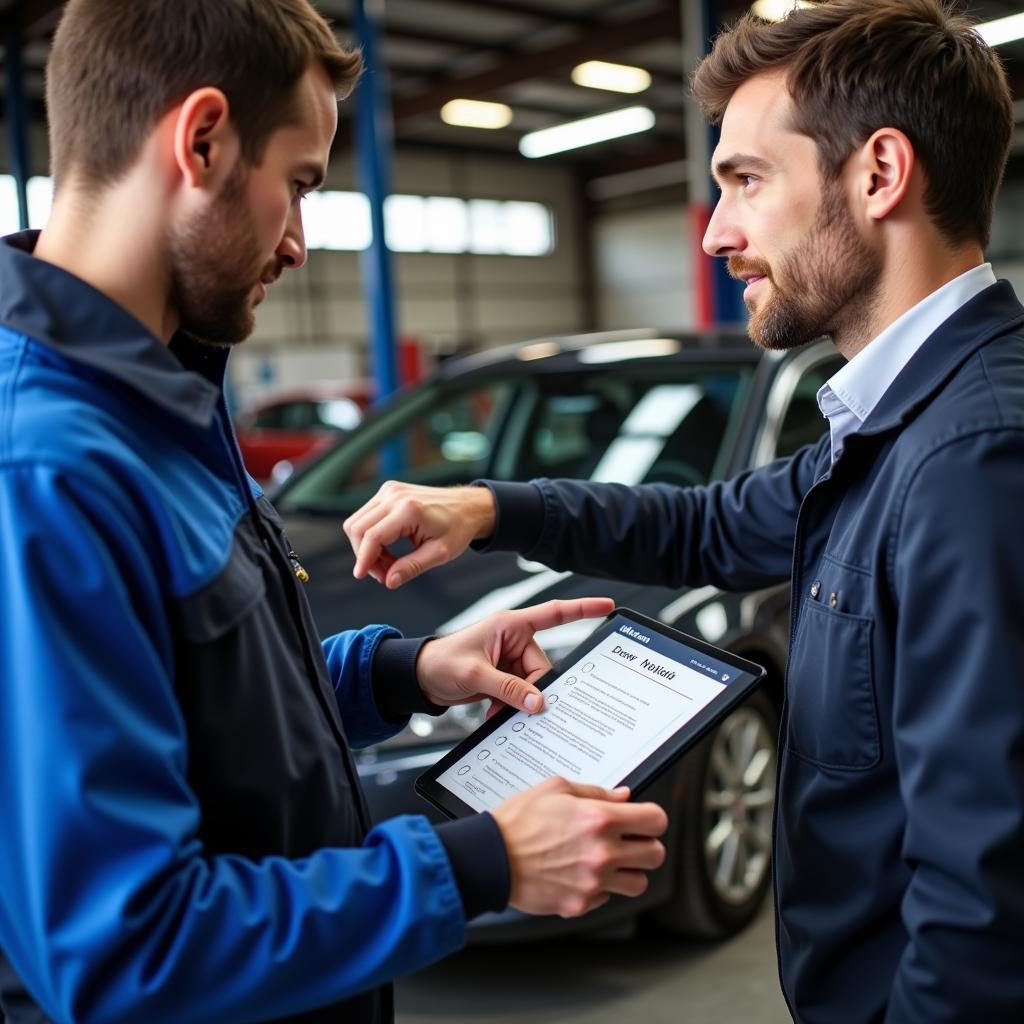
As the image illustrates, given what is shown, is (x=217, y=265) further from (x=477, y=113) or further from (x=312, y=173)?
(x=477, y=113)

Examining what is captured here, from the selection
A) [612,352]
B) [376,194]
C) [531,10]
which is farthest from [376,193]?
[531,10]

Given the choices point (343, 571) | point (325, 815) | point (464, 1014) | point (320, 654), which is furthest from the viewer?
point (343, 571)

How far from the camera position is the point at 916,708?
3.65 ft

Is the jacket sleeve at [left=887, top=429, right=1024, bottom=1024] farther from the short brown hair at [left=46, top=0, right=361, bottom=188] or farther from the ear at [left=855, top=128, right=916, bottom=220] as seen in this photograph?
the short brown hair at [left=46, top=0, right=361, bottom=188]

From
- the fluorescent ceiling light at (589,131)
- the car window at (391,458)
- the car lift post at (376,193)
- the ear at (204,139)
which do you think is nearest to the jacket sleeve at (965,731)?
the ear at (204,139)

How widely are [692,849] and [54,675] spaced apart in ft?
7.51

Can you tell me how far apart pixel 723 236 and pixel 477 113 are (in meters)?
15.6

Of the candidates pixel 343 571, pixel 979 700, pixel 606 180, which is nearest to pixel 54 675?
pixel 979 700

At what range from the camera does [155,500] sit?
93cm

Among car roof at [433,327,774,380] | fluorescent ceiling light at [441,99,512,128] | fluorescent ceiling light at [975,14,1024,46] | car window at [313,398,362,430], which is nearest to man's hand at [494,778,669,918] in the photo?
car roof at [433,327,774,380]

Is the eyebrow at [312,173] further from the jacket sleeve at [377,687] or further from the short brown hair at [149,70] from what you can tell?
the jacket sleeve at [377,687]

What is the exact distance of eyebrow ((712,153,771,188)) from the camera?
1.47 metres

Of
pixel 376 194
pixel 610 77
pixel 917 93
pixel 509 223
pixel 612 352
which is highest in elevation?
pixel 610 77

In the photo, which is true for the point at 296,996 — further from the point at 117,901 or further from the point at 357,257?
the point at 357,257
